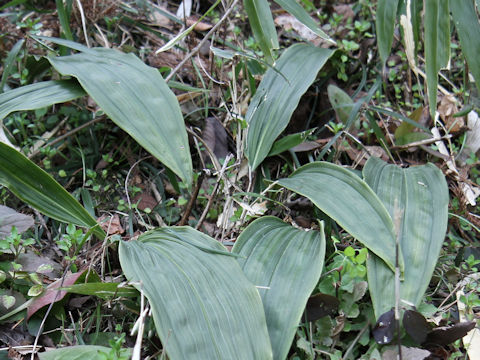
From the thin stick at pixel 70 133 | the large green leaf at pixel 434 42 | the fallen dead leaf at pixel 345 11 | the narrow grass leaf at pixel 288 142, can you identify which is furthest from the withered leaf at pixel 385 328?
the fallen dead leaf at pixel 345 11

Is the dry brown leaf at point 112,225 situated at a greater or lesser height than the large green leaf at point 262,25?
lesser

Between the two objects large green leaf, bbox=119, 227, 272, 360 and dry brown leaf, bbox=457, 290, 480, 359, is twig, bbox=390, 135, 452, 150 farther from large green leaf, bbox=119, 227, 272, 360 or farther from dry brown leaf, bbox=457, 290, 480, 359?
large green leaf, bbox=119, 227, 272, 360

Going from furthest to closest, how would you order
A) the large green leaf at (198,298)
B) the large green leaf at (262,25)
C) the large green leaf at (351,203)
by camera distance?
1. the large green leaf at (262,25)
2. the large green leaf at (351,203)
3. the large green leaf at (198,298)

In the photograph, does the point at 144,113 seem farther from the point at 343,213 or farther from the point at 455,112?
the point at 455,112

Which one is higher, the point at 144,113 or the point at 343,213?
the point at 144,113

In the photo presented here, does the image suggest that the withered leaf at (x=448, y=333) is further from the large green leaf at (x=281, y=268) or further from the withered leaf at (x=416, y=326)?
the large green leaf at (x=281, y=268)

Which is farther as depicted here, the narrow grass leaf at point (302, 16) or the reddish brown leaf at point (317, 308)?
the narrow grass leaf at point (302, 16)

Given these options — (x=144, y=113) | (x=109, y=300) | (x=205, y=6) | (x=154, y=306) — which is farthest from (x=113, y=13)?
(x=154, y=306)
